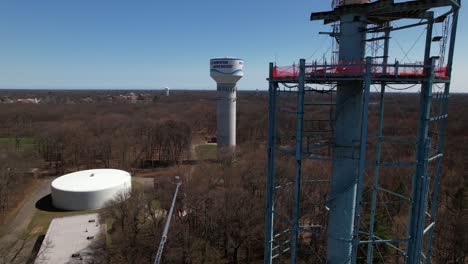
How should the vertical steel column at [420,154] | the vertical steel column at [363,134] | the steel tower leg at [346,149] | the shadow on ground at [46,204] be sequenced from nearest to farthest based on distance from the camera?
the vertical steel column at [363,134]
the vertical steel column at [420,154]
the steel tower leg at [346,149]
the shadow on ground at [46,204]

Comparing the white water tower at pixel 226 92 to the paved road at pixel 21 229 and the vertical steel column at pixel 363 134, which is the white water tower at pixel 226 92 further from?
the vertical steel column at pixel 363 134

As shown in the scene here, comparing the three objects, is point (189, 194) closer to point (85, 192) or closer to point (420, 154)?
point (85, 192)

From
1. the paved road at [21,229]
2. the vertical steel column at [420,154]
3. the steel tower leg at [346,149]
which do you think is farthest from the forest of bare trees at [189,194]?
the paved road at [21,229]

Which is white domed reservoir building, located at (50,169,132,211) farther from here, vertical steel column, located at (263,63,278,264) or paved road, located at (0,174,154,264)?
vertical steel column, located at (263,63,278,264)

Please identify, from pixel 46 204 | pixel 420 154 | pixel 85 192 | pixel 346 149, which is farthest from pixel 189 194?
pixel 46 204

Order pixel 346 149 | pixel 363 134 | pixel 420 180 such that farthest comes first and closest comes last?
pixel 346 149, pixel 420 180, pixel 363 134

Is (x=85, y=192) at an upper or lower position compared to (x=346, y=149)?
lower
